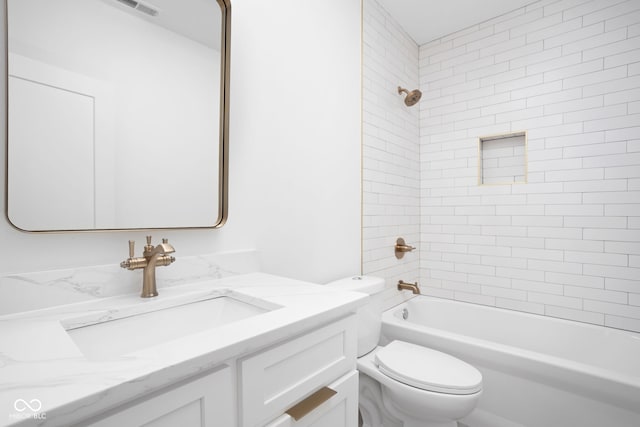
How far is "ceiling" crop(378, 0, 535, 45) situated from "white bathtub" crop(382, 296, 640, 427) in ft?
7.02

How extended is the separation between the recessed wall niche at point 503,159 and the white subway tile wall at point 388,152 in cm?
50

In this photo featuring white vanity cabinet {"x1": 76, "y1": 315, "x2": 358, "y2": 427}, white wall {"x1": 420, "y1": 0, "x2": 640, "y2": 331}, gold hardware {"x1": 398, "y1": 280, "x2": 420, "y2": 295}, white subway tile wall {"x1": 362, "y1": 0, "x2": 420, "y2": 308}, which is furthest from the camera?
gold hardware {"x1": 398, "y1": 280, "x2": 420, "y2": 295}

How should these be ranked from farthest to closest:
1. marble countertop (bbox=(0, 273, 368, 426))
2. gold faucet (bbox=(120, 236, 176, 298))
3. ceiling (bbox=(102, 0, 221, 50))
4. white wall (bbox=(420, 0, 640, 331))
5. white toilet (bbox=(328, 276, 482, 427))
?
1. white wall (bbox=(420, 0, 640, 331))
2. white toilet (bbox=(328, 276, 482, 427))
3. ceiling (bbox=(102, 0, 221, 50))
4. gold faucet (bbox=(120, 236, 176, 298))
5. marble countertop (bbox=(0, 273, 368, 426))

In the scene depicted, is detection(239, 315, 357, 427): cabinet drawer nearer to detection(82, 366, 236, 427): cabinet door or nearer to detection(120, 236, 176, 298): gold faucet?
detection(82, 366, 236, 427): cabinet door

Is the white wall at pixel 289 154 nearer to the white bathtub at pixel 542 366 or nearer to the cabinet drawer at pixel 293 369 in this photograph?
the cabinet drawer at pixel 293 369

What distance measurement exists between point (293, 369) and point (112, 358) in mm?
385

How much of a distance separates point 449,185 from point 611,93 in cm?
109

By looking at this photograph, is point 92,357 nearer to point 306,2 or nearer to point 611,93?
point 306,2

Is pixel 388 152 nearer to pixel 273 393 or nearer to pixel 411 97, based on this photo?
pixel 411 97

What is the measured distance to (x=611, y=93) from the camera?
1.89 meters

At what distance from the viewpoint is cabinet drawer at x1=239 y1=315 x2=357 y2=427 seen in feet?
2.13

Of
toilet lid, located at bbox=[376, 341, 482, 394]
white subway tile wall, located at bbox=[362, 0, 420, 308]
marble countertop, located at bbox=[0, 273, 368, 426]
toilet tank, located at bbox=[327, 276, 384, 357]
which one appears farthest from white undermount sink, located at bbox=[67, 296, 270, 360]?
white subway tile wall, located at bbox=[362, 0, 420, 308]

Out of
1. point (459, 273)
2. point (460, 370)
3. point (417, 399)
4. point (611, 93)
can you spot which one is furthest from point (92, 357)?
point (611, 93)

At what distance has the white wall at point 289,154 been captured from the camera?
1132 mm
